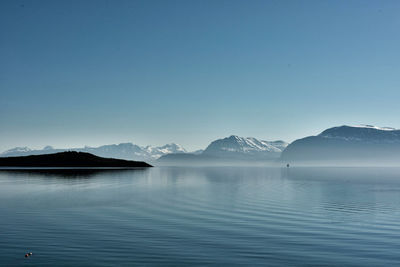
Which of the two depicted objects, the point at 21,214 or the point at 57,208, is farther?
the point at 57,208

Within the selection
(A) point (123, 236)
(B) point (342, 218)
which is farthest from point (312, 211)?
(A) point (123, 236)

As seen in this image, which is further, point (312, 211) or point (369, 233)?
point (312, 211)

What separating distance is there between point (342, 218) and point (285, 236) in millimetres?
15695

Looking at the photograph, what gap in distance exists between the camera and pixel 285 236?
3378 cm

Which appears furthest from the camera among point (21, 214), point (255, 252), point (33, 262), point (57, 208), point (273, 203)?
point (273, 203)

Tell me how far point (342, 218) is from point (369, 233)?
976 centimetres

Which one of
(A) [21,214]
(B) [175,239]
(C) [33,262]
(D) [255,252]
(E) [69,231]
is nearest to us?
(C) [33,262]

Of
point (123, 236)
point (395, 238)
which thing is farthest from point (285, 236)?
point (123, 236)

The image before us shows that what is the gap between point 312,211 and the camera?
168ft

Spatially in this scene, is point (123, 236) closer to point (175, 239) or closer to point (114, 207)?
point (175, 239)

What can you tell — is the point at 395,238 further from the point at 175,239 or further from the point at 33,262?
the point at 33,262

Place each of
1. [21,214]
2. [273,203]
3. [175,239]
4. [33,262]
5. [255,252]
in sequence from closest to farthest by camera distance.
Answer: [33,262] < [255,252] < [175,239] < [21,214] < [273,203]

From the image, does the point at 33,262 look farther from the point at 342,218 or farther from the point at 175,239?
the point at 342,218

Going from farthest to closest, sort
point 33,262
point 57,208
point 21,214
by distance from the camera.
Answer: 1. point 57,208
2. point 21,214
3. point 33,262
